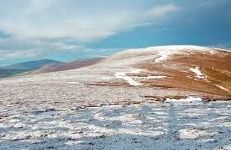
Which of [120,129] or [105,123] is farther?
[105,123]

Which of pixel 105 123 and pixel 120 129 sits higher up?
pixel 105 123

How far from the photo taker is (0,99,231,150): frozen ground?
28125 mm

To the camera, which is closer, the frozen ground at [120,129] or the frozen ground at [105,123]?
the frozen ground at [120,129]

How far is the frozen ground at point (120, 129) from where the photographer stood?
92.3 feet

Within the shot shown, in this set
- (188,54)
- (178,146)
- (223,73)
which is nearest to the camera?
(178,146)

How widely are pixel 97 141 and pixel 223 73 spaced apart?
385ft

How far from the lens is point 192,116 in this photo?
39.7 meters

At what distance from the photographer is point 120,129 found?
3372 centimetres

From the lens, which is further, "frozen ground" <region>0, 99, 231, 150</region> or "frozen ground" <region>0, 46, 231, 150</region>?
"frozen ground" <region>0, 46, 231, 150</region>

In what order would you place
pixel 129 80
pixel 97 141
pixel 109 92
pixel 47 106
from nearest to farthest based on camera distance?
1. pixel 97 141
2. pixel 47 106
3. pixel 109 92
4. pixel 129 80

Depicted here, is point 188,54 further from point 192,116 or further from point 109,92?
point 192,116

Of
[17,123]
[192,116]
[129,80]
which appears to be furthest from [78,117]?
[129,80]

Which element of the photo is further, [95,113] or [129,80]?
[129,80]

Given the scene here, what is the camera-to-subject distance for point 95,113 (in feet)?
142
